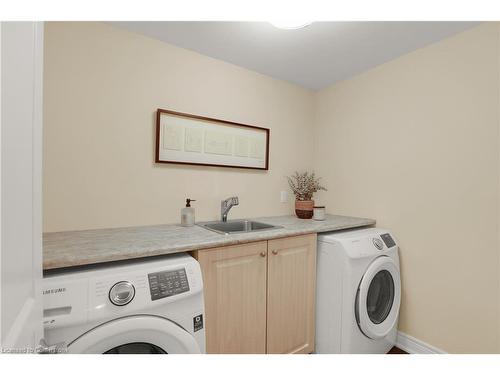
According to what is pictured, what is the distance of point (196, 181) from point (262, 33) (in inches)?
45.7

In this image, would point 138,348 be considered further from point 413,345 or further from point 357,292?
point 413,345

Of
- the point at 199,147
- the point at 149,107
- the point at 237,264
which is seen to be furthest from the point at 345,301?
the point at 149,107

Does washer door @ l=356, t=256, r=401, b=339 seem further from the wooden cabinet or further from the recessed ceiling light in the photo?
the recessed ceiling light

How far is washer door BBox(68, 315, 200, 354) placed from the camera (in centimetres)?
88

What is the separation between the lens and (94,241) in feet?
4.17

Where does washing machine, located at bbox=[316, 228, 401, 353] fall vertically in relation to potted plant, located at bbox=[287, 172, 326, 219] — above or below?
below

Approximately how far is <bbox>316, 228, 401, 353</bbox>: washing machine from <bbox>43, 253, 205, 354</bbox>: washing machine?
3.22ft

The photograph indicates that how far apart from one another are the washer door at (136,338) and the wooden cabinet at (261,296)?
27 cm

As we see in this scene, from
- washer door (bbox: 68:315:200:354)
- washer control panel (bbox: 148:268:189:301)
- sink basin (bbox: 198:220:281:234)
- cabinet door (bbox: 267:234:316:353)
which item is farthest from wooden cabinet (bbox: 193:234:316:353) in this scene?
sink basin (bbox: 198:220:281:234)

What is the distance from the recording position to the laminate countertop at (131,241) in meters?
1.03

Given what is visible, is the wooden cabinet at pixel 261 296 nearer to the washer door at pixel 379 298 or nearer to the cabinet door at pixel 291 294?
the cabinet door at pixel 291 294

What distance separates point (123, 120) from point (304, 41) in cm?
139

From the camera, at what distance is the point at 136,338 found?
96 cm
